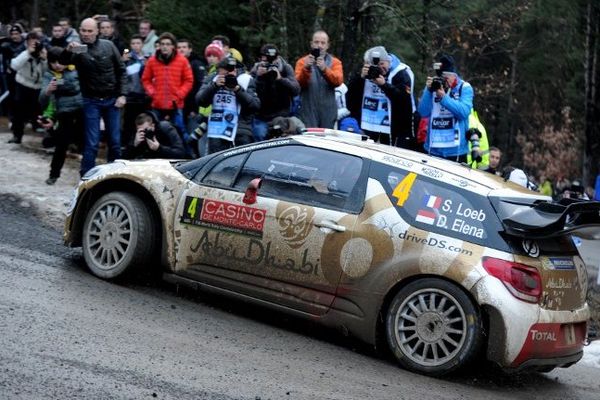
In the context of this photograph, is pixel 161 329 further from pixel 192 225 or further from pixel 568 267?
pixel 568 267

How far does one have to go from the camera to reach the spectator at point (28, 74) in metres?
16.4

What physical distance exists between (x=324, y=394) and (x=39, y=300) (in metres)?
2.60

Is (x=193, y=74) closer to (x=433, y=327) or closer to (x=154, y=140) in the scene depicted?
(x=154, y=140)

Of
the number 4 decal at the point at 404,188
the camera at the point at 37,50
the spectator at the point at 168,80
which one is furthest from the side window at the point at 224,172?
the camera at the point at 37,50

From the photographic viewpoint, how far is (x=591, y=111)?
32156 millimetres

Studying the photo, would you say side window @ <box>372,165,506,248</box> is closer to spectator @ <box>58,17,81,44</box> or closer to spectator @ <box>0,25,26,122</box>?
spectator @ <box>58,17,81,44</box>

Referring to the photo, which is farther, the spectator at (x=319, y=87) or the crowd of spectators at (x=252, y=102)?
the spectator at (x=319, y=87)

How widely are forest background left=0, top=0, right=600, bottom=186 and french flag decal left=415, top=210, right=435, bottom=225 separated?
23.4 feet

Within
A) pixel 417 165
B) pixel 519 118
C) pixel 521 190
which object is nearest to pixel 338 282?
pixel 417 165

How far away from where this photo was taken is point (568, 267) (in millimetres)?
7875

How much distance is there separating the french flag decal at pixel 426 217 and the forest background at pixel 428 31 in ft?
23.4

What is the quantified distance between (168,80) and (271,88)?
185 cm

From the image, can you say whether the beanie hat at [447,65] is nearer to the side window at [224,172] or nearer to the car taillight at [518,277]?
the side window at [224,172]

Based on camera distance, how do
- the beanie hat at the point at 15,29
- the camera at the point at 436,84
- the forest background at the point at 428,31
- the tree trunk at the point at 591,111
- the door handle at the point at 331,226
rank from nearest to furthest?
1. the door handle at the point at 331,226
2. the camera at the point at 436,84
3. the beanie hat at the point at 15,29
4. the forest background at the point at 428,31
5. the tree trunk at the point at 591,111
